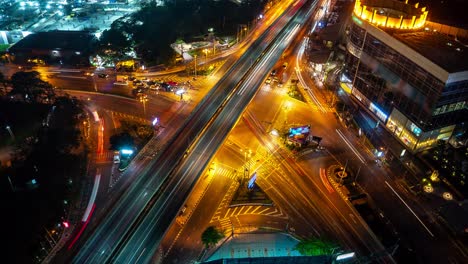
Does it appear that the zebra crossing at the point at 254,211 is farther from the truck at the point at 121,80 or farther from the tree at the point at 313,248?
the truck at the point at 121,80

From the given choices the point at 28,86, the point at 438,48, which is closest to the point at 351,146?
the point at 438,48

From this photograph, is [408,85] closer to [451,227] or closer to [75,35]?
[451,227]

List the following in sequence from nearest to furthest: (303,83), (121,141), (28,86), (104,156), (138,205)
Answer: (138,205) → (104,156) → (121,141) → (28,86) → (303,83)

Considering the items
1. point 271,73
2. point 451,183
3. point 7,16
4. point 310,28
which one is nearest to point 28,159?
point 271,73

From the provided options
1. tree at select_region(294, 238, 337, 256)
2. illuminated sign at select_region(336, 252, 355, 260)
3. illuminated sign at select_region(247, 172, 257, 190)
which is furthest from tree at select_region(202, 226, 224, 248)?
illuminated sign at select_region(336, 252, 355, 260)

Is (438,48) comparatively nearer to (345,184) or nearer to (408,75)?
(408,75)

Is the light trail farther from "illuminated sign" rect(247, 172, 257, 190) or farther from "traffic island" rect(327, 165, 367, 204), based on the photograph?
"illuminated sign" rect(247, 172, 257, 190)

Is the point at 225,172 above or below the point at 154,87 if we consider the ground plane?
below
